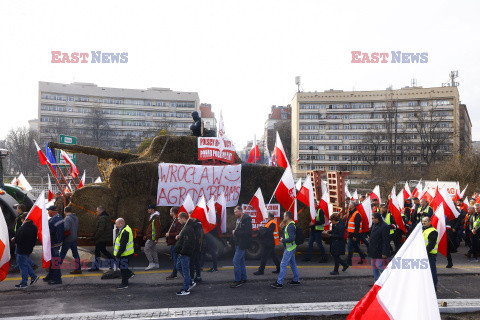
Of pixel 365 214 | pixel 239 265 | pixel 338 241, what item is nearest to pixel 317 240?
pixel 365 214

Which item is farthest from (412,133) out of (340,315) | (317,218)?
(340,315)

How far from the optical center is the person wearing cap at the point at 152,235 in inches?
377

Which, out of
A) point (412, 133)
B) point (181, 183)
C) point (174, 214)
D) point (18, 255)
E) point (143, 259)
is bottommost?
point (143, 259)

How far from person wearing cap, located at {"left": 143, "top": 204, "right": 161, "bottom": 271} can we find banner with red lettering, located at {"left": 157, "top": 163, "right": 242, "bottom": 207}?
82 cm

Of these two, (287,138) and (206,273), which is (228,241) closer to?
(206,273)

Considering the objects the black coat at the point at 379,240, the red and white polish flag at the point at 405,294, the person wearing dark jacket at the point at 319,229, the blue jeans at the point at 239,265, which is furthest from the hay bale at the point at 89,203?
the red and white polish flag at the point at 405,294

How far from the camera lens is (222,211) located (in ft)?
33.3

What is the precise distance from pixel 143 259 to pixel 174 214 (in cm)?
266

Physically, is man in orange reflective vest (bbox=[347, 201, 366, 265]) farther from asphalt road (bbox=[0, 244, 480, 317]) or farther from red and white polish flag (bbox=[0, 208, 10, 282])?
red and white polish flag (bbox=[0, 208, 10, 282])

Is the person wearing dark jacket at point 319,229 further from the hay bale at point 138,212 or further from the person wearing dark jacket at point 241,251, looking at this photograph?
the hay bale at point 138,212

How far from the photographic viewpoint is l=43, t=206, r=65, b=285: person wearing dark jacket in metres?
8.37

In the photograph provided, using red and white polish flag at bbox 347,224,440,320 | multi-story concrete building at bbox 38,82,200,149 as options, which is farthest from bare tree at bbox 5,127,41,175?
red and white polish flag at bbox 347,224,440,320

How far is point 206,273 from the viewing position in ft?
30.8

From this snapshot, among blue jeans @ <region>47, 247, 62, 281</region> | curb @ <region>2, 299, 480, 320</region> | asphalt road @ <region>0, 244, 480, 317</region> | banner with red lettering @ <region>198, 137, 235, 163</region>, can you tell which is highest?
banner with red lettering @ <region>198, 137, 235, 163</region>
